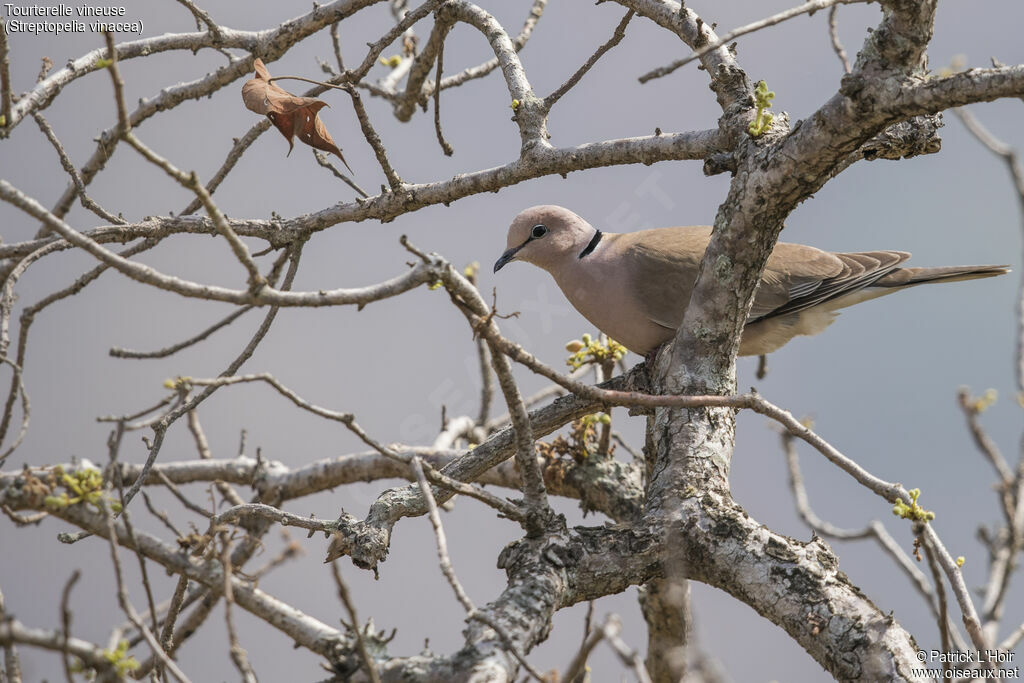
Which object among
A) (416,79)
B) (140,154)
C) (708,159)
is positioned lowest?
(140,154)

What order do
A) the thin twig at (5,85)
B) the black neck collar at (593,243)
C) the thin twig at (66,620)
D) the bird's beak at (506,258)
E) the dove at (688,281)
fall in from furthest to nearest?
the bird's beak at (506,258)
the black neck collar at (593,243)
the dove at (688,281)
the thin twig at (5,85)
the thin twig at (66,620)

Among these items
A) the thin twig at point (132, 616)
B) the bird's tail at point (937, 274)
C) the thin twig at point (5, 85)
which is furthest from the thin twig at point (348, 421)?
the bird's tail at point (937, 274)

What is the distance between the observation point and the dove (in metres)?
3.42

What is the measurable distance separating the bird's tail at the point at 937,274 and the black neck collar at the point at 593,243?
1.12 metres

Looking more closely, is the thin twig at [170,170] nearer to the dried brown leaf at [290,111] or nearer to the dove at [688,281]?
the dried brown leaf at [290,111]

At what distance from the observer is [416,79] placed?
3.94 meters

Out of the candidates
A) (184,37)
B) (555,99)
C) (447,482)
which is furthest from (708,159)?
(184,37)

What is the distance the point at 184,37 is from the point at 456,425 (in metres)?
2.04

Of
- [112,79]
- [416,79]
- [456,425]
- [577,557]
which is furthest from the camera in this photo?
[456,425]

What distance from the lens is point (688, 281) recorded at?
3477 millimetres

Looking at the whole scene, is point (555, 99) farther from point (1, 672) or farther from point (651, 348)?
point (1, 672)

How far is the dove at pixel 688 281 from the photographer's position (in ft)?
11.2

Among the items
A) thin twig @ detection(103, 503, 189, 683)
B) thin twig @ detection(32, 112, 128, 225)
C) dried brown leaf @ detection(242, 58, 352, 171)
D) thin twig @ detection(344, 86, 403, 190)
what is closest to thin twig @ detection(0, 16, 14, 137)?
thin twig @ detection(32, 112, 128, 225)

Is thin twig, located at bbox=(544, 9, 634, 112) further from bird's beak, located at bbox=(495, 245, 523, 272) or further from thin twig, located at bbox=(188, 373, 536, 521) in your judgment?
thin twig, located at bbox=(188, 373, 536, 521)
